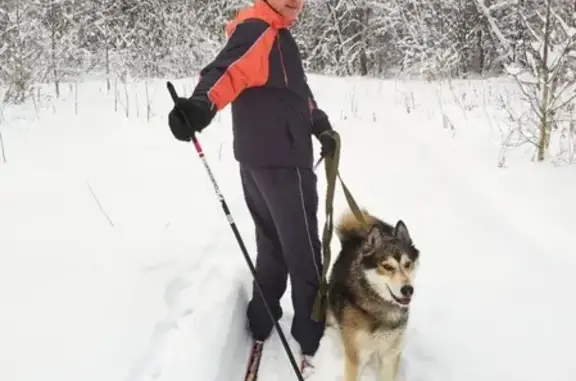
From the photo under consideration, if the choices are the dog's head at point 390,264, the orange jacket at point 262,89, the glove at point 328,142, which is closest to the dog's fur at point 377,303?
the dog's head at point 390,264

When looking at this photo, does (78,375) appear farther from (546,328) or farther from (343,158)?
(343,158)

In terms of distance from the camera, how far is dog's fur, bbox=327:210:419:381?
2.61m

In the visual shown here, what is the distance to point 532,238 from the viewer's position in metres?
4.23

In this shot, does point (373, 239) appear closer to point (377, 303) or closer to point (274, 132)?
point (377, 303)

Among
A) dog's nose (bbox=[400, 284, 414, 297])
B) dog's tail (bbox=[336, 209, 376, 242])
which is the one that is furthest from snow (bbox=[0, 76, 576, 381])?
dog's nose (bbox=[400, 284, 414, 297])

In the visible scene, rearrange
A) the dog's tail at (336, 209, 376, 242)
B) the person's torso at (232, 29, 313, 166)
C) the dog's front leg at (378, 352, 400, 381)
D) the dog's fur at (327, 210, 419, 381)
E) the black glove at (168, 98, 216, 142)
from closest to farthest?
the black glove at (168, 98, 216, 142) → the person's torso at (232, 29, 313, 166) → the dog's fur at (327, 210, 419, 381) → the dog's front leg at (378, 352, 400, 381) → the dog's tail at (336, 209, 376, 242)

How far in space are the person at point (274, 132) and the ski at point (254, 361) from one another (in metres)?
0.22

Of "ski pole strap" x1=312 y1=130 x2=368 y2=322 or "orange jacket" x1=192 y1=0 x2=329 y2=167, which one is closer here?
"orange jacket" x1=192 y1=0 x2=329 y2=167

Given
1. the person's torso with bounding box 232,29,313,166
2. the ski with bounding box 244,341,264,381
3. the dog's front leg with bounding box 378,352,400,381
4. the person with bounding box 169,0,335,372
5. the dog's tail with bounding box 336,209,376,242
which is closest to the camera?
the person with bounding box 169,0,335,372

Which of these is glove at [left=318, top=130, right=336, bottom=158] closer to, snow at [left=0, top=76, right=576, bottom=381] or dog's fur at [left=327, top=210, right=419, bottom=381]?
dog's fur at [left=327, top=210, right=419, bottom=381]

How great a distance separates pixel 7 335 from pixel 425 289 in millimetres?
2354

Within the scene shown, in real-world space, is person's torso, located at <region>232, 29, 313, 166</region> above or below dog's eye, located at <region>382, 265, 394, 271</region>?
above

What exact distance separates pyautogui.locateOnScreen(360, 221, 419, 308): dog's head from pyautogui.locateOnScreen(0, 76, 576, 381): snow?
0.59 meters

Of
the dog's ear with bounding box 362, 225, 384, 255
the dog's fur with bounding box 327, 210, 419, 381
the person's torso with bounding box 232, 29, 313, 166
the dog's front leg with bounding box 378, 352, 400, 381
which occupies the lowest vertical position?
the dog's front leg with bounding box 378, 352, 400, 381
